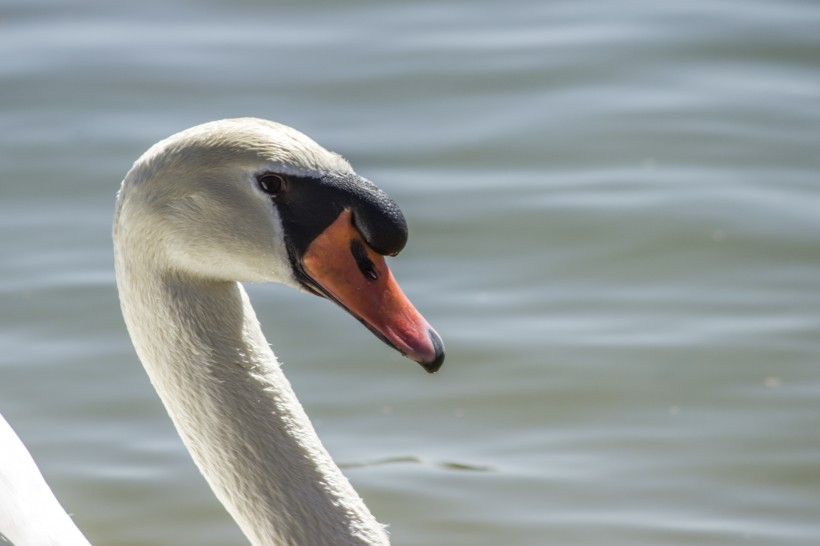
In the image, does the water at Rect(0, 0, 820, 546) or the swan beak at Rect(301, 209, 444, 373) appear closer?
the swan beak at Rect(301, 209, 444, 373)

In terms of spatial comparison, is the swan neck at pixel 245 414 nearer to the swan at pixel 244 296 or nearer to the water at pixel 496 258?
the swan at pixel 244 296

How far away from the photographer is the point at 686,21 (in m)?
8.56

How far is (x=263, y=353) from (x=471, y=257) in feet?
10.2

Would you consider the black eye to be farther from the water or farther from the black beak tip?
the water

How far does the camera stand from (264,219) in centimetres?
319

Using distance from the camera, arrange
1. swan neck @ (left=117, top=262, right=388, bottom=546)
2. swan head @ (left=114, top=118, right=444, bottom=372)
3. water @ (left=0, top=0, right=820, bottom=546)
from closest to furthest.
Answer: swan head @ (left=114, top=118, right=444, bottom=372) → swan neck @ (left=117, top=262, right=388, bottom=546) → water @ (left=0, top=0, right=820, bottom=546)

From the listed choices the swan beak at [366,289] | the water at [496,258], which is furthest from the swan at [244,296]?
the water at [496,258]

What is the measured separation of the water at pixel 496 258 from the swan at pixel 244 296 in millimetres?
1520

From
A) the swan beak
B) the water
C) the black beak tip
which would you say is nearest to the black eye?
the swan beak

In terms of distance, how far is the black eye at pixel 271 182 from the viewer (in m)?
3.15

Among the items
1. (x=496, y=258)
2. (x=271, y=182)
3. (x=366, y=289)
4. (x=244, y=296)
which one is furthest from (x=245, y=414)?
(x=496, y=258)

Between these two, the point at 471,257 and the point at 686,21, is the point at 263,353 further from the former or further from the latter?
the point at 686,21

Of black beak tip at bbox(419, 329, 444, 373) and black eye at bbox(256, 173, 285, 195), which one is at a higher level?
black eye at bbox(256, 173, 285, 195)

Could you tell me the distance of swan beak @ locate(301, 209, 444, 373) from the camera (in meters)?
3.13
